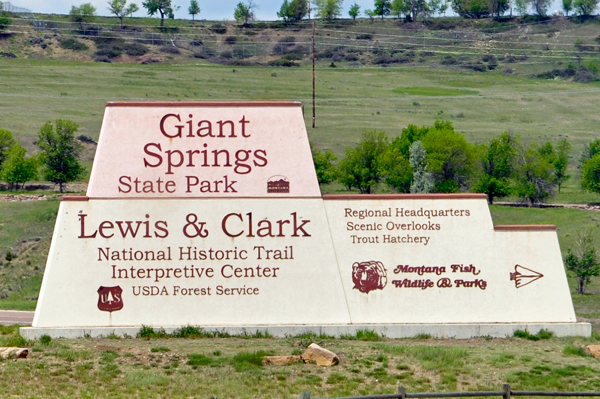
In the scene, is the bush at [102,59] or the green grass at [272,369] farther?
the bush at [102,59]

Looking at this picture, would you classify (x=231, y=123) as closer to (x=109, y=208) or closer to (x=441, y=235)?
(x=109, y=208)

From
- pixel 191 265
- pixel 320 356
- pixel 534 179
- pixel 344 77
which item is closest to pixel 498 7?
pixel 344 77

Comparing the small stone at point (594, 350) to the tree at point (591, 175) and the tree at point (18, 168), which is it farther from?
the tree at point (18, 168)

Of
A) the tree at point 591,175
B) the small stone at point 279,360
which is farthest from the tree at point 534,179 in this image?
the small stone at point 279,360

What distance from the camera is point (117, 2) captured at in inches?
6171

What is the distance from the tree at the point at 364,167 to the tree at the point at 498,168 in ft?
23.2

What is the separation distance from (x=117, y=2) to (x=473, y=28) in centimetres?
5498

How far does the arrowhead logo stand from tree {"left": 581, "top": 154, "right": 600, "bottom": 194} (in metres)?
50.0

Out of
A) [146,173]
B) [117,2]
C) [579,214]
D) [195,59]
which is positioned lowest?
[579,214]

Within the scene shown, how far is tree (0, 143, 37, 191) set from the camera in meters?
72.2

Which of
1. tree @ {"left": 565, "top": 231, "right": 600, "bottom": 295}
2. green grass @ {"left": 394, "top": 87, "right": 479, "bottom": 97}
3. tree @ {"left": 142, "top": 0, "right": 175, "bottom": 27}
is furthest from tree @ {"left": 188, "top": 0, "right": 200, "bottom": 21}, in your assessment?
tree @ {"left": 565, "top": 231, "right": 600, "bottom": 295}

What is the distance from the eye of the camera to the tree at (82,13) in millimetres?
149375

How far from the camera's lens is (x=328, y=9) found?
16450cm

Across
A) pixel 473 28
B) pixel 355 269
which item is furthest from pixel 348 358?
pixel 473 28
